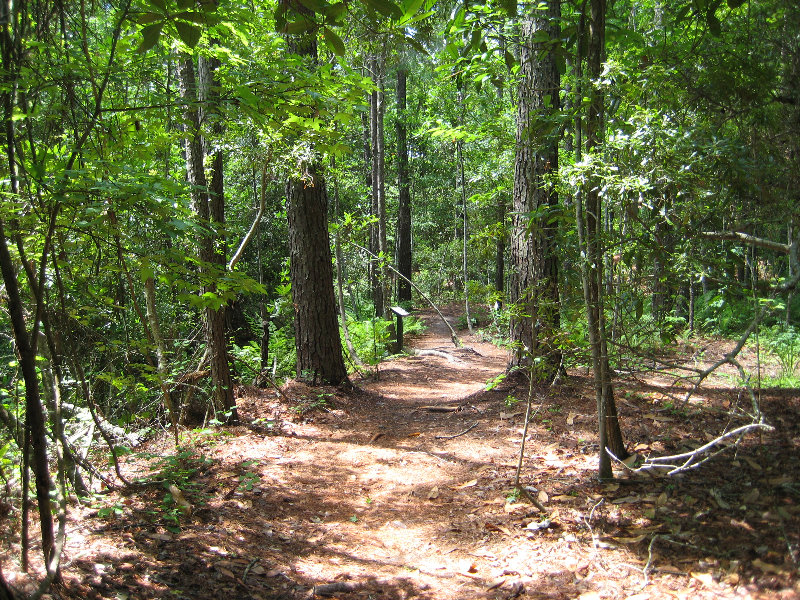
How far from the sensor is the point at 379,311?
1576 centimetres

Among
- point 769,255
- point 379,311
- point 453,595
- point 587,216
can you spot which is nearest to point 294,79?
point 587,216

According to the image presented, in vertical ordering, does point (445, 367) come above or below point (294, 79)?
below

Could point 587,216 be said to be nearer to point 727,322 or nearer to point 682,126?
point 682,126

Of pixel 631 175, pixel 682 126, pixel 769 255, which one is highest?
pixel 682 126

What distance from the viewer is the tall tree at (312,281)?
7.57 m

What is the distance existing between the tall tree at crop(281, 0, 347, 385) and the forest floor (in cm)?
181

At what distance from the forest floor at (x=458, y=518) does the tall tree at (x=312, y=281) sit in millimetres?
1805

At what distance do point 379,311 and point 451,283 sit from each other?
50.8ft

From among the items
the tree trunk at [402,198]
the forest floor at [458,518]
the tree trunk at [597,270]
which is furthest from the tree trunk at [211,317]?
the tree trunk at [402,198]

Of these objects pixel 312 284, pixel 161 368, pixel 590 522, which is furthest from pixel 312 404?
pixel 590 522

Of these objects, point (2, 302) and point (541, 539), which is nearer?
point (2, 302)

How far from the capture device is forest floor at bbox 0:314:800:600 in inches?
110

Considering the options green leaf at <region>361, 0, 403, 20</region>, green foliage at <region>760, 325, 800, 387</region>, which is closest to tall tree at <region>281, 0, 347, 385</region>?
green leaf at <region>361, 0, 403, 20</region>

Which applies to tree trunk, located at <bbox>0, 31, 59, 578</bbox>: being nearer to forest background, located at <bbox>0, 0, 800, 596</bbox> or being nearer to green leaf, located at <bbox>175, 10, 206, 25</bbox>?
forest background, located at <bbox>0, 0, 800, 596</bbox>
